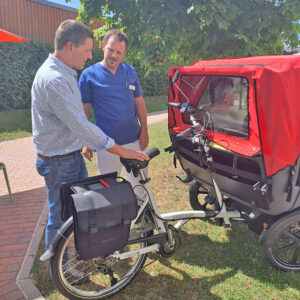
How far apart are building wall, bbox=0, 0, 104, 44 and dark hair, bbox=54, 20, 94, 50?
12415 millimetres

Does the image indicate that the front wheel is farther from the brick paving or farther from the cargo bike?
the brick paving

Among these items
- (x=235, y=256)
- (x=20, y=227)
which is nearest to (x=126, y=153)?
(x=235, y=256)

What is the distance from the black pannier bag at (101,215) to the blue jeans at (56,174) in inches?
11.0

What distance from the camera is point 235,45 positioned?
13.5 feet

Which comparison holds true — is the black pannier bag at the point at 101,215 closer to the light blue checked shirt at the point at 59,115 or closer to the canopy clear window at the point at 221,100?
the light blue checked shirt at the point at 59,115

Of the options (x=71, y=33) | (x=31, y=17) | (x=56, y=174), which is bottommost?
(x=56, y=174)

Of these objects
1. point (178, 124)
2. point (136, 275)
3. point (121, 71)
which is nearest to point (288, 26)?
point (178, 124)

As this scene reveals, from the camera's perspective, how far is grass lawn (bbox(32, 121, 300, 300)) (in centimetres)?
261

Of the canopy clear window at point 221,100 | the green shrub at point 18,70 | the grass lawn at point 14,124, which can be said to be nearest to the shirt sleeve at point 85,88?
the canopy clear window at point 221,100

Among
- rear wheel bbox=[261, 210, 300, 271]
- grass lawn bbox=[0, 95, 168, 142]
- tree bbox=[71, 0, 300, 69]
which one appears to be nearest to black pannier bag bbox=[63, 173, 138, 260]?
rear wheel bbox=[261, 210, 300, 271]

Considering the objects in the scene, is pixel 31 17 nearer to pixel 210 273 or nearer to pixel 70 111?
pixel 70 111

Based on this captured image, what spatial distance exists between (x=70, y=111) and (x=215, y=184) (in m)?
1.64

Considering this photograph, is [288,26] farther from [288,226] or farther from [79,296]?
[79,296]

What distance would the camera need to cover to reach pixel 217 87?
2.94 metres
